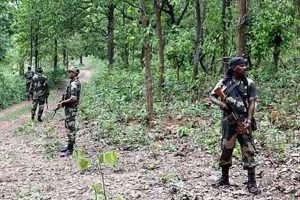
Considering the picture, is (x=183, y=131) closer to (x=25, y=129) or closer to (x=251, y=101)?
(x=251, y=101)

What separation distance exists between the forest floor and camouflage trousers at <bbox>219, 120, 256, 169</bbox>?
465 mm

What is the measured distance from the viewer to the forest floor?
6.63m

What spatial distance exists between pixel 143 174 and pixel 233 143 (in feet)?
7.12

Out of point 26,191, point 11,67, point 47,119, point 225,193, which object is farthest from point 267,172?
point 11,67

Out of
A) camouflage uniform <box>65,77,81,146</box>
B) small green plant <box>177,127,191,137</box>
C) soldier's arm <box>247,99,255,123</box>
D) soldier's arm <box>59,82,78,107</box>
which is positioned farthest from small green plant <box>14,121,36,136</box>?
soldier's arm <box>247,99,255,123</box>

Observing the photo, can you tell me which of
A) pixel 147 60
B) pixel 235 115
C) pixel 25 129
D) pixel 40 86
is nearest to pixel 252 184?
pixel 235 115

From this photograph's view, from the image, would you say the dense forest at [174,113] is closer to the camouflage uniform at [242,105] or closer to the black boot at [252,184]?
the black boot at [252,184]

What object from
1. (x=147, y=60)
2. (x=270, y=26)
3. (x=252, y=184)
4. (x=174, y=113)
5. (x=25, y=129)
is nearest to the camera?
(x=252, y=184)

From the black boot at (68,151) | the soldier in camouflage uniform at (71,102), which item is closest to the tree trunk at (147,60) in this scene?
the soldier in camouflage uniform at (71,102)

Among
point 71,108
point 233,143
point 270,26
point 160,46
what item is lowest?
point 233,143

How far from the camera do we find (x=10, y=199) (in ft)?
23.0

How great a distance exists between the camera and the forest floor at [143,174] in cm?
663

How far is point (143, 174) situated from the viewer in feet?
26.0

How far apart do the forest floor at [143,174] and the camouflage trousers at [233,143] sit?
465 mm
